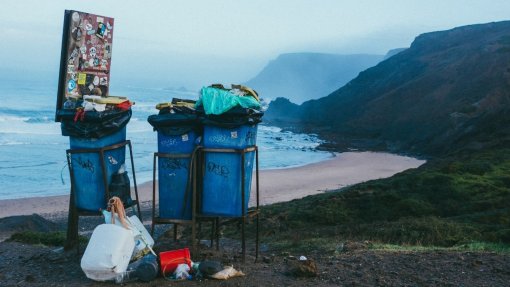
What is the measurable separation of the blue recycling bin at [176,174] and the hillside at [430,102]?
A: 2475 cm

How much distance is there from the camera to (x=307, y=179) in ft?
87.5

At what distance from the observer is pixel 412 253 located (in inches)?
271

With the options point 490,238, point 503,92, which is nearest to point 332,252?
point 490,238

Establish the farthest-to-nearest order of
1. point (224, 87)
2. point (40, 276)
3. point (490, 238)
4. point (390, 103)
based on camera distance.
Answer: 1. point (390, 103)
2. point (490, 238)
3. point (224, 87)
4. point (40, 276)

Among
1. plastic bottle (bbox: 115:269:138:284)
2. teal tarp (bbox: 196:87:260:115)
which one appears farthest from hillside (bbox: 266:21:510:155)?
plastic bottle (bbox: 115:269:138:284)

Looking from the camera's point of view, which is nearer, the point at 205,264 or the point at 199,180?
the point at 205,264

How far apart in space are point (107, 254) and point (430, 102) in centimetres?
5064

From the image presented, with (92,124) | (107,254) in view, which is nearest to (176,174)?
(92,124)

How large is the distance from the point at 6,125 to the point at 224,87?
4296 cm

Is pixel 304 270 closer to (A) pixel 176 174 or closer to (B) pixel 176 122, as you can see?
(A) pixel 176 174

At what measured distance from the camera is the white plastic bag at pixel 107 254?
203 inches

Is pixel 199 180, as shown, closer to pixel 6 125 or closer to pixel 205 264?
pixel 205 264

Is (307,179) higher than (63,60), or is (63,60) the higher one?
(63,60)

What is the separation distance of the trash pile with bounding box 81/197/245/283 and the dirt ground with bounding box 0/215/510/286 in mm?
80
